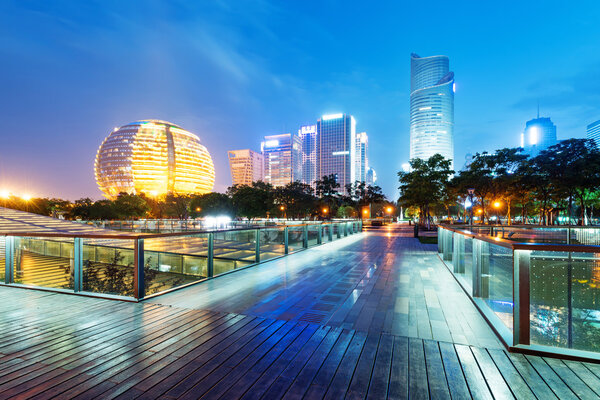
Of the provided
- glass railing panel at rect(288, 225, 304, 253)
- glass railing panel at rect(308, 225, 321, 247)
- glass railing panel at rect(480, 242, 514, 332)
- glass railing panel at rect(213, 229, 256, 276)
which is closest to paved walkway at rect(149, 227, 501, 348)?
glass railing panel at rect(480, 242, 514, 332)

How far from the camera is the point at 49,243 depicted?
5477 mm

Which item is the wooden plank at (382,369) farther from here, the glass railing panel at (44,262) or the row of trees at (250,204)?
the row of trees at (250,204)

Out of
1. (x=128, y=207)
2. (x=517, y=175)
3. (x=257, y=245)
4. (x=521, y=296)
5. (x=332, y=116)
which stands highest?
(x=332, y=116)

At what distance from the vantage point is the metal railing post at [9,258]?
5078 mm

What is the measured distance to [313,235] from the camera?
1159cm

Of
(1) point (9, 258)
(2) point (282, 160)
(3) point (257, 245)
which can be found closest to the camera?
(1) point (9, 258)

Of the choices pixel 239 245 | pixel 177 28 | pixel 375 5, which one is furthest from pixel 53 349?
pixel 375 5

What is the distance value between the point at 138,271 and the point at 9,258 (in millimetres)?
3075

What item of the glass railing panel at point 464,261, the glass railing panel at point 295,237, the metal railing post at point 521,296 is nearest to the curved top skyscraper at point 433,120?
the glass railing panel at point 295,237

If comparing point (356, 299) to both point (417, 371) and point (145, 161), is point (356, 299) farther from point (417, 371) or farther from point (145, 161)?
point (145, 161)

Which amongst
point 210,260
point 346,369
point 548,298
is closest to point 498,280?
point 548,298

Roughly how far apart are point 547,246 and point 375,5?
15227cm

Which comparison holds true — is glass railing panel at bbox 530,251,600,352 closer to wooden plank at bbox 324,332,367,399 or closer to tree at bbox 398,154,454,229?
wooden plank at bbox 324,332,367,399

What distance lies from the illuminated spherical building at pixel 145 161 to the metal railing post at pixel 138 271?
121 meters
